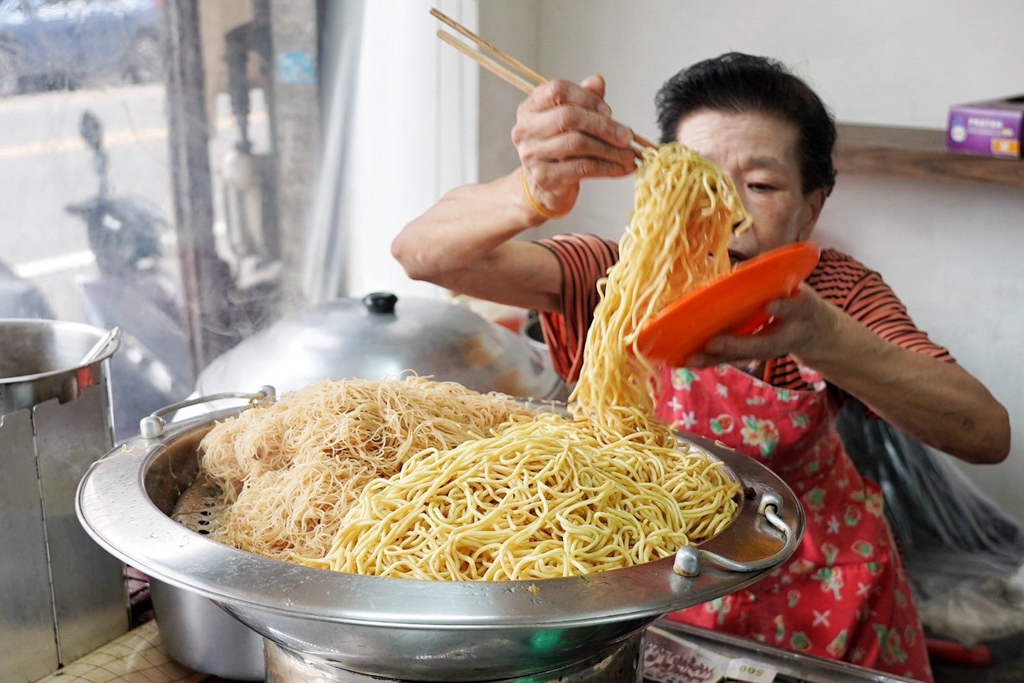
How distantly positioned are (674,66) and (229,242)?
6.29ft

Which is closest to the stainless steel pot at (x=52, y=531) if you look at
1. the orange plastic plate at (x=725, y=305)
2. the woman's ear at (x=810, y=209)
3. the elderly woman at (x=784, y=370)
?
the elderly woman at (x=784, y=370)

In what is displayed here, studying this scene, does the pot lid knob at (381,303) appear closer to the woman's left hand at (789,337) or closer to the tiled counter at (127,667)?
the tiled counter at (127,667)

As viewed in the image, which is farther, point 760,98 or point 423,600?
point 760,98

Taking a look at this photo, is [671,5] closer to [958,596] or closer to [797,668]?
[958,596]

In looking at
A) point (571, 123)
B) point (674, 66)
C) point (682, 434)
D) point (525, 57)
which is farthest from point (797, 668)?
point (525, 57)

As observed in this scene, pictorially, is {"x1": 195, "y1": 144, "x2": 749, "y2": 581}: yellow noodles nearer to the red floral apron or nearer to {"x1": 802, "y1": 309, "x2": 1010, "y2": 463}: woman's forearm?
{"x1": 802, "y1": 309, "x2": 1010, "y2": 463}: woman's forearm

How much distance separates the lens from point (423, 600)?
3.37 ft

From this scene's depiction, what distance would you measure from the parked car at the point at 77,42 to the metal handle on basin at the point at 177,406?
1.40m

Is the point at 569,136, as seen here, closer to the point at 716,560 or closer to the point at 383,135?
the point at 716,560

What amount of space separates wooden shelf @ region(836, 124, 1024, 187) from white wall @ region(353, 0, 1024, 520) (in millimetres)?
200

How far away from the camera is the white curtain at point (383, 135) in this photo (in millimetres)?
3572

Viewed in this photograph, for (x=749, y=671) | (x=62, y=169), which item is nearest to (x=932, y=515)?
(x=749, y=671)

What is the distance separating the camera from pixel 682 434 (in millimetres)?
1709

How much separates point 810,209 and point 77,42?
6.85 ft
